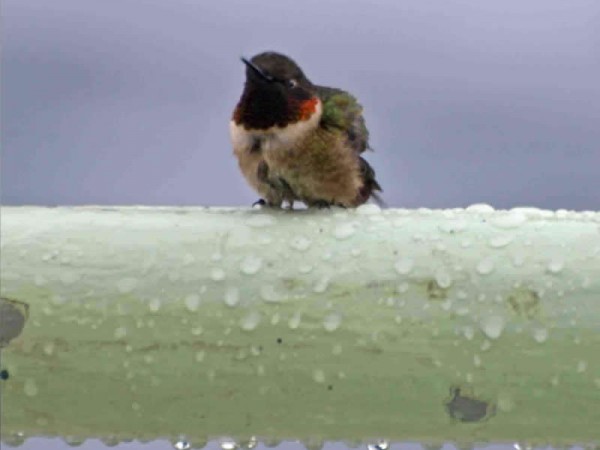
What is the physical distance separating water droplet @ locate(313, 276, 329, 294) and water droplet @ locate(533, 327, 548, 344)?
0.17 metres

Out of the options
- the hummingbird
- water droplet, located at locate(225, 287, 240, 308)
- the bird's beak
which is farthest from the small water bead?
the bird's beak

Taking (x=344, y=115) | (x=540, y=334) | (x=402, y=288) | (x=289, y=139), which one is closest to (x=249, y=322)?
(x=402, y=288)

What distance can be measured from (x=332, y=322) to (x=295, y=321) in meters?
0.03

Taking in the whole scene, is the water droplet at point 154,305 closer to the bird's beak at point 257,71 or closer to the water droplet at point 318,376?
the water droplet at point 318,376

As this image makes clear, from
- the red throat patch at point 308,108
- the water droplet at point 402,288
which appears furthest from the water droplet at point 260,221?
the red throat patch at point 308,108

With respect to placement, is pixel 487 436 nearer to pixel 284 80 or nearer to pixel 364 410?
pixel 364 410

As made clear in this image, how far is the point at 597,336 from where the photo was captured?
2.68 ft

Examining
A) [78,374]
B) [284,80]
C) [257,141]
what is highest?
[284,80]

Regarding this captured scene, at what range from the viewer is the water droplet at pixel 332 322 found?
814 millimetres

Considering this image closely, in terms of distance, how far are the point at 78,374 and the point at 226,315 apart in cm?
13

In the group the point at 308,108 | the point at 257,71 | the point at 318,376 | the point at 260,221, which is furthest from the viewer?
the point at 308,108

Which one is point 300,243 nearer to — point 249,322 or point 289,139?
point 249,322

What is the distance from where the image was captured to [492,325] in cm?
82

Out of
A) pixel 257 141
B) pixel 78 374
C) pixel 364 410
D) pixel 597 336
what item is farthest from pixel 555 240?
pixel 257 141
